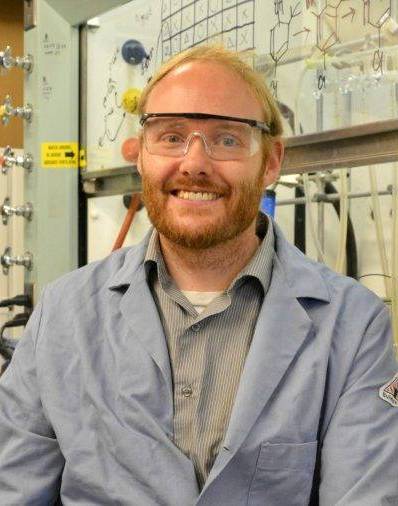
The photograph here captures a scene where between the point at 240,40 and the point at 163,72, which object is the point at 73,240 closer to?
the point at 240,40

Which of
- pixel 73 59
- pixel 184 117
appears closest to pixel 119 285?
pixel 184 117

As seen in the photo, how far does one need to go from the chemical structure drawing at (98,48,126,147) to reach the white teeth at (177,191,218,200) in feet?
4.09

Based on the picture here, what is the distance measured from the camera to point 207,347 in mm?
1321

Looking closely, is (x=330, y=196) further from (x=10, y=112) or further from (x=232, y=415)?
(x=232, y=415)

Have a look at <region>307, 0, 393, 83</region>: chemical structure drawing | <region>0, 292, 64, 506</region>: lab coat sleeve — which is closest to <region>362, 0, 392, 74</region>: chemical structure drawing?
<region>307, 0, 393, 83</region>: chemical structure drawing

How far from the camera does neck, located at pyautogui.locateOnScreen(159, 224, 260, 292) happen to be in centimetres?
143

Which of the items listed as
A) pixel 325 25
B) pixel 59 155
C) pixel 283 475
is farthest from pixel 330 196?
pixel 283 475

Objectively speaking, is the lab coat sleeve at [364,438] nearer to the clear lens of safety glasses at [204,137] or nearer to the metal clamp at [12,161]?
the clear lens of safety glasses at [204,137]

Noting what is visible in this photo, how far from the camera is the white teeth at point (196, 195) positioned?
4.50 feet

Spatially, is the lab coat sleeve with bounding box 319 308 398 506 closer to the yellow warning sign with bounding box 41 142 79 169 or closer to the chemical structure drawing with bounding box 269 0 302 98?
the chemical structure drawing with bounding box 269 0 302 98

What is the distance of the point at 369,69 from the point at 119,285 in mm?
806

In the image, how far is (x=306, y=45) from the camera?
1852 mm

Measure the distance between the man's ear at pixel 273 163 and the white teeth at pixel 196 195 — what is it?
16cm

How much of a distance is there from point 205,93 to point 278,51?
63 centimetres
